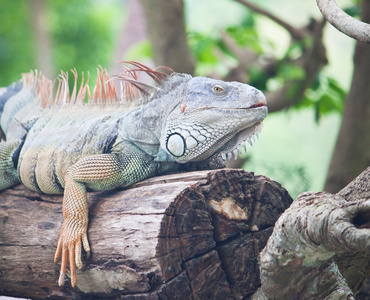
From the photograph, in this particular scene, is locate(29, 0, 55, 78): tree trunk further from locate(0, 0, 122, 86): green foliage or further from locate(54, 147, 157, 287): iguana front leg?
locate(54, 147, 157, 287): iguana front leg

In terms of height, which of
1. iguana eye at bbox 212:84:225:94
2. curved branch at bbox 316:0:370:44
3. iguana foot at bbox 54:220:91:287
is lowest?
iguana foot at bbox 54:220:91:287

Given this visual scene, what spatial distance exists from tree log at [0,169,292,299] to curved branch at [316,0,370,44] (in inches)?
35.8

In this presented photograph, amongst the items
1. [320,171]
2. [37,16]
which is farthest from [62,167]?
[37,16]

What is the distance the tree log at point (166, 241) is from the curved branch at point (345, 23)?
2.98 ft

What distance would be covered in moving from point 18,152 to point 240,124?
5.71 ft

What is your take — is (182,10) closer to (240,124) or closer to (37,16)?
(240,124)

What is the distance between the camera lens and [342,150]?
4691 mm

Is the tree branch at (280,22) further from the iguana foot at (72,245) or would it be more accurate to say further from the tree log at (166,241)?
the iguana foot at (72,245)

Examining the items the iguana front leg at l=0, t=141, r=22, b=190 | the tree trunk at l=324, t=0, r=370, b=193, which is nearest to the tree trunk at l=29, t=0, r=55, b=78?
the iguana front leg at l=0, t=141, r=22, b=190

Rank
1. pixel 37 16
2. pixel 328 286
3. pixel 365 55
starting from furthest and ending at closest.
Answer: pixel 37 16, pixel 365 55, pixel 328 286

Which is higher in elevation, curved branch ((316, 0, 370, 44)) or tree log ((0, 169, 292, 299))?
curved branch ((316, 0, 370, 44))

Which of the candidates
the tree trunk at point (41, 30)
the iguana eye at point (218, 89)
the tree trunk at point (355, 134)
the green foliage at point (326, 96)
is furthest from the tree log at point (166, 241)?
the tree trunk at point (41, 30)

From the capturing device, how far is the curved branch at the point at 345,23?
6.72 feet

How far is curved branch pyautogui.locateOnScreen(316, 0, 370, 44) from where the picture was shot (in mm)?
2047
